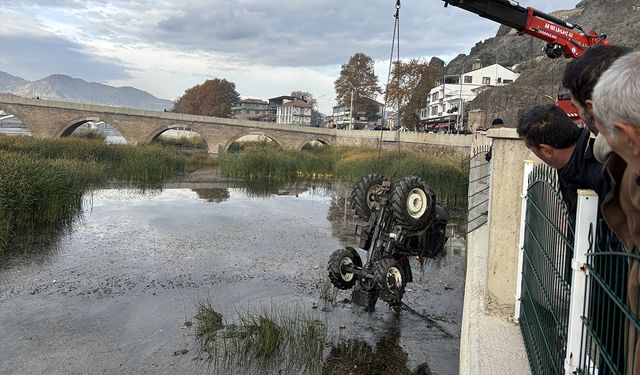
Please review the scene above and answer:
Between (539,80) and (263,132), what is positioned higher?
(539,80)

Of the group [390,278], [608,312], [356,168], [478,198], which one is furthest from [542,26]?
[356,168]

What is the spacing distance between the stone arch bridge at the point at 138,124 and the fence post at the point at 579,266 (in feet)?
106

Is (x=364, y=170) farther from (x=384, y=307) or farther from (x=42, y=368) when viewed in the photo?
(x=42, y=368)

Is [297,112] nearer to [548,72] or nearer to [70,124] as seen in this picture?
[70,124]

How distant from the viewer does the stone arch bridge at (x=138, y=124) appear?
3275 cm

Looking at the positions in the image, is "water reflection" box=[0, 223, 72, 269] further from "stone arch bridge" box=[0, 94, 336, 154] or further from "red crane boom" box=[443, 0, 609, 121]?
"stone arch bridge" box=[0, 94, 336, 154]

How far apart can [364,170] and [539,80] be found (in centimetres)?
1866

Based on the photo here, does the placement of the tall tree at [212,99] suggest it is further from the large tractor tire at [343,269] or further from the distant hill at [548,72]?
the large tractor tire at [343,269]

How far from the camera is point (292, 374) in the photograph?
4141mm

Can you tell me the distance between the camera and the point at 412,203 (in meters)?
5.30

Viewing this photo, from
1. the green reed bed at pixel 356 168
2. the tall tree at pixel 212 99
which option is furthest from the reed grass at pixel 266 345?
the tall tree at pixel 212 99

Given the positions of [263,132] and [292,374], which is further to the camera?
[263,132]

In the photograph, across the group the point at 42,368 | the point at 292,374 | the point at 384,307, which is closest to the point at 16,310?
the point at 42,368

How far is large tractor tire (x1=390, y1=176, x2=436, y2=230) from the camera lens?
5.18 meters
